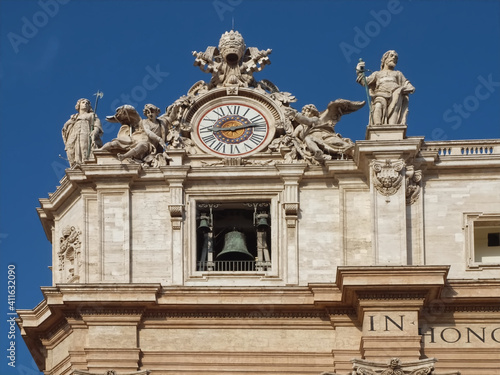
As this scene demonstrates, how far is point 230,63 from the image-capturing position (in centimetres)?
5334

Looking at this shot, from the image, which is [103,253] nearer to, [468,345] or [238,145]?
[238,145]

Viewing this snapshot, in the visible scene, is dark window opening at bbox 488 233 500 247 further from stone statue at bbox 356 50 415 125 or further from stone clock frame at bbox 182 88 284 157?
stone clock frame at bbox 182 88 284 157

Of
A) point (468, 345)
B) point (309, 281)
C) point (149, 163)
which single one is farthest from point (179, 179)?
point (468, 345)

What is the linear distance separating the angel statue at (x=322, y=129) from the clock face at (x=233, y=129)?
0.87 metres

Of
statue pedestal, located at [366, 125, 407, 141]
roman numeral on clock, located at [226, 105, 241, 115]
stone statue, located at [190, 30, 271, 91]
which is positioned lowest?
statue pedestal, located at [366, 125, 407, 141]

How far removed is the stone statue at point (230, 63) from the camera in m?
53.1

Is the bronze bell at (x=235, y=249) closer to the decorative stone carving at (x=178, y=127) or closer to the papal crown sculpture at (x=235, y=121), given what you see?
the papal crown sculpture at (x=235, y=121)

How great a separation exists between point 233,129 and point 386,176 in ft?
14.2

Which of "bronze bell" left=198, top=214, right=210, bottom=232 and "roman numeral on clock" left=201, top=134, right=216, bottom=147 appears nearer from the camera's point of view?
"bronze bell" left=198, top=214, right=210, bottom=232

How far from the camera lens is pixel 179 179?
2024 inches

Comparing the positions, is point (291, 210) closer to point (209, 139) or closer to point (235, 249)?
point (235, 249)

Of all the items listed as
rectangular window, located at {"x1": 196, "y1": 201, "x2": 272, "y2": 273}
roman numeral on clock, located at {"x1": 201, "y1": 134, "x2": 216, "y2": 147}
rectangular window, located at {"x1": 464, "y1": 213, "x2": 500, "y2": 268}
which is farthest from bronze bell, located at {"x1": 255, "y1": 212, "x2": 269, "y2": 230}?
rectangular window, located at {"x1": 464, "y1": 213, "x2": 500, "y2": 268}

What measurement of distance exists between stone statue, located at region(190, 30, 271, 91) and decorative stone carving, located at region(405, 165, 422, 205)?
4986 mm

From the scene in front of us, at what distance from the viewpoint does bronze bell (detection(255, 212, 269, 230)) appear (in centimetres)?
5144
